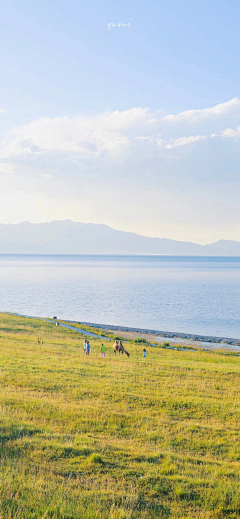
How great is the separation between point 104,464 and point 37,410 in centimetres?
572

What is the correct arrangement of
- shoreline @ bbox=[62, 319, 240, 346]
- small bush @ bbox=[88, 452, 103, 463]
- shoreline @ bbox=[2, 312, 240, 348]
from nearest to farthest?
small bush @ bbox=[88, 452, 103, 463] < shoreline @ bbox=[2, 312, 240, 348] < shoreline @ bbox=[62, 319, 240, 346]

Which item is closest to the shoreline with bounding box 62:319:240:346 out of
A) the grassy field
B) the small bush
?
the grassy field

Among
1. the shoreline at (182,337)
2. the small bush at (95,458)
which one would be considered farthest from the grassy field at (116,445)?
the shoreline at (182,337)

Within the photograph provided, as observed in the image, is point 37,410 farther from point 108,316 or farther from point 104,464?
point 108,316

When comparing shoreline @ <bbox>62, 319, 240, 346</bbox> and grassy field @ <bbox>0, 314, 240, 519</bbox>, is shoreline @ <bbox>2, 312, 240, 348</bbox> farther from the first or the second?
grassy field @ <bbox>0, 314, 240, 519</bbox>

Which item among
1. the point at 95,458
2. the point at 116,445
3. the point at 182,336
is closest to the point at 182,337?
the point at 182,336

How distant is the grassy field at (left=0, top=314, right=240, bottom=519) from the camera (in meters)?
8.41

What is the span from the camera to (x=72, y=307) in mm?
109250

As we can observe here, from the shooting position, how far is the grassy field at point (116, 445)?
841 cm

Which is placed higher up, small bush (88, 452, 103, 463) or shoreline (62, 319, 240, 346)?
small bush (88, 452, 103, 463)

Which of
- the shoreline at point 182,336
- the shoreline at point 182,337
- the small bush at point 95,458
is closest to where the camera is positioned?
the small bush at point 95,458

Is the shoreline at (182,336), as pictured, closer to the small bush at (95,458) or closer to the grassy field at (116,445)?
the grassy field at (116,445)

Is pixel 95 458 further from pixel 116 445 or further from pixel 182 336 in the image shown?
pixel 182 336

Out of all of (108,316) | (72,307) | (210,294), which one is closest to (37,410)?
(108,316)
